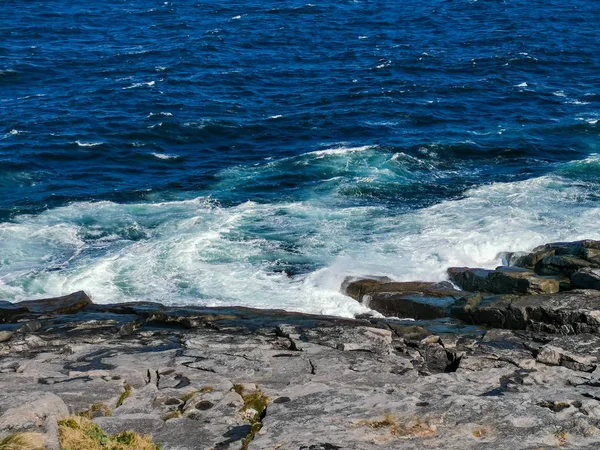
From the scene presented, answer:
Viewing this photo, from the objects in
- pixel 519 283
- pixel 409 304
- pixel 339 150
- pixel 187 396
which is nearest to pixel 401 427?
pixel 187 396

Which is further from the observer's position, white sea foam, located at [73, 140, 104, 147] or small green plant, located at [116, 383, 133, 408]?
white sea foam, located at [73, 140, 104, 147]

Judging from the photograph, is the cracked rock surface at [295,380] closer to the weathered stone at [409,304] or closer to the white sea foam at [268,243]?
the weathered stone at [409,304]

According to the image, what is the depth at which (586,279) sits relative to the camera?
3578 centimetres

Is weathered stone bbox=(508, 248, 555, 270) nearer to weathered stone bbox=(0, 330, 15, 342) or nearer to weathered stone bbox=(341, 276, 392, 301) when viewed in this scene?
weathered stone bbox=(341, 276, 392, 301)

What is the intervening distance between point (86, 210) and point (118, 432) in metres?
29.5

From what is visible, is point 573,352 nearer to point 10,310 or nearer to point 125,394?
point 125,394

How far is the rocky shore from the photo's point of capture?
72.4 feet

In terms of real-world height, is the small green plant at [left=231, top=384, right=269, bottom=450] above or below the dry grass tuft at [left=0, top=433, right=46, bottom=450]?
below

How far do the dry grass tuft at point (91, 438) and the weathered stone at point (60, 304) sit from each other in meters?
15.5

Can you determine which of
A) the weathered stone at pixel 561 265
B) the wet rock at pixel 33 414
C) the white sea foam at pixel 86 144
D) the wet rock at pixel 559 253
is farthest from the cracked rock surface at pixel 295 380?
the white sea foam at pixel 86 144

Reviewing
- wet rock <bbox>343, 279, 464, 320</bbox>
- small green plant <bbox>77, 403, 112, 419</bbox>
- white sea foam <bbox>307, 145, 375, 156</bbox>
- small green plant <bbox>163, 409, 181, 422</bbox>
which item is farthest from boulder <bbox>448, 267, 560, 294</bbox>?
white sea foam <bbox>307, 145, 375, 156</bbox>

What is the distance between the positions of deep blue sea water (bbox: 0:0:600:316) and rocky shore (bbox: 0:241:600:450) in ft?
12.9

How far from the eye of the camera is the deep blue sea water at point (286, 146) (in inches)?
1700

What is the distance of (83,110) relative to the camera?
66.9 metres
